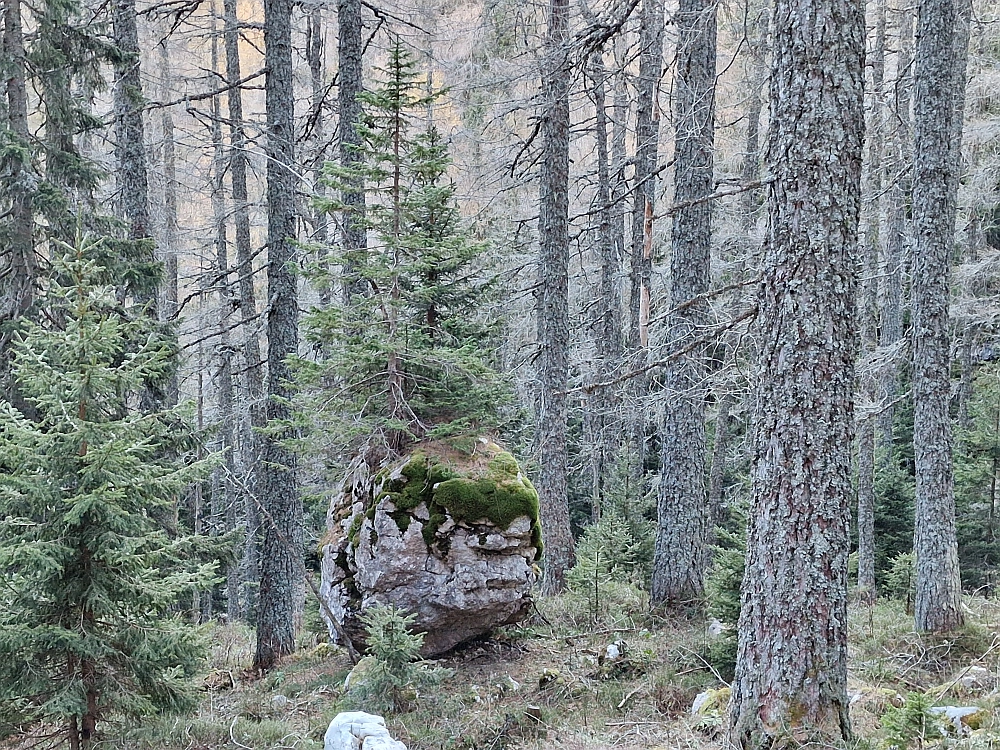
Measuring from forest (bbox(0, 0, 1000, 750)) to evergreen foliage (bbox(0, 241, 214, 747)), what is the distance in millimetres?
27

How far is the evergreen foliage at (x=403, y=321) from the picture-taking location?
26.8 feet

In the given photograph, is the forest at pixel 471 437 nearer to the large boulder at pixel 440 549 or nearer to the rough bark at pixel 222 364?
the large boulder at pixel 440 549

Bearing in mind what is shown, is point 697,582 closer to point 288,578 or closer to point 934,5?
point 288,578

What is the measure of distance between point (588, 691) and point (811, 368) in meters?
4.19

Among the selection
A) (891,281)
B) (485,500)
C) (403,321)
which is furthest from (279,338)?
(891,281)

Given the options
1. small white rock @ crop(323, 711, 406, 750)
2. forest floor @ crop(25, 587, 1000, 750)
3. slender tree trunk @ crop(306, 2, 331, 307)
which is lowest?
forest floor @ crop(25, 587, 1000, 750)

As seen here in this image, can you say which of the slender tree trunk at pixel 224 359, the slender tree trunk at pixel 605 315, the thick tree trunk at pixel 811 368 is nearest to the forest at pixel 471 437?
the thick tree trunk at pixel 811 368

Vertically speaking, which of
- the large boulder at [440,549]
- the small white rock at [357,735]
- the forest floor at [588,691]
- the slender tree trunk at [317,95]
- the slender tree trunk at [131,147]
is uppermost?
the slender tree trunk at [317,95]

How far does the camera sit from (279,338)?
970 cm

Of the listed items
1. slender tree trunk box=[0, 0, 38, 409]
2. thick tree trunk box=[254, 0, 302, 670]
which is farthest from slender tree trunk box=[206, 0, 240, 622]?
slender tree trunk box=[0, 0, 38, 409]

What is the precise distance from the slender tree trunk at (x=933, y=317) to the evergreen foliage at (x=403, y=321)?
184 inches

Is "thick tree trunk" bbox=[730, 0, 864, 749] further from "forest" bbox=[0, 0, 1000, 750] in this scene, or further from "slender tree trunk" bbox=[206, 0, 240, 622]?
"slender tree trunk" bbox=[206, 0, 240, 622]

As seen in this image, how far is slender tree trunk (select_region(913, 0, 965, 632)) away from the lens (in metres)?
7.80

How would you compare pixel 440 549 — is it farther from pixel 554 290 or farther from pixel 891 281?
pixel 891 281
